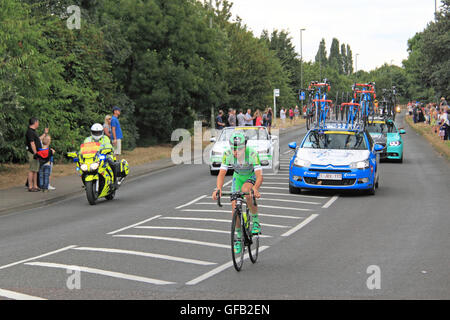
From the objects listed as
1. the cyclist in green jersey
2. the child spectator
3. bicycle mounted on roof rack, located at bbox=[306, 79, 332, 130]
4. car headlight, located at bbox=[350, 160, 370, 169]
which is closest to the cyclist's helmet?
the cyclist in green jersey

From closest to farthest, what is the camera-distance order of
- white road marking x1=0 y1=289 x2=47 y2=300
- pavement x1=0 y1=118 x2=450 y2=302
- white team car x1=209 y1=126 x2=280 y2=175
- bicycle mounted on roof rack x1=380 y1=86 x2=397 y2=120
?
white road marking x1=0 y1=289 x2=47 y2=300 < pavement x1=0 y1=118 x2=450 y2=302 < white team car x1=209 y1=126 x2=280 y2=175 < bicycle mounted on roof rack x1=380 y1=86 x2=397 y2=120

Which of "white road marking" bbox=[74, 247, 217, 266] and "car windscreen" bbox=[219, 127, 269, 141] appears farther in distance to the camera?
"car windscreen" bbox=[219, 127, 269, 141]

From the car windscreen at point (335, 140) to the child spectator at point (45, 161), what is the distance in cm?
645

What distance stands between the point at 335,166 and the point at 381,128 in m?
11.1

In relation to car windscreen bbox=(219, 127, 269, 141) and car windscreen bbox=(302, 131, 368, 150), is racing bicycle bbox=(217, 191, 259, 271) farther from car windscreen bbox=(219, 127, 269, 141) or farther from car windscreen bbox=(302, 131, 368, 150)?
car windscreen bbox=(219, 127, 269, 141)

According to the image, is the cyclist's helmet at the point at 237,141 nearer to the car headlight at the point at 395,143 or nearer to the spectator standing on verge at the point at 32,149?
the spectator standing on verge at the point at 32,149

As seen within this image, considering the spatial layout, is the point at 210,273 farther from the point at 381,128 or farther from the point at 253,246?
the point at 381,128

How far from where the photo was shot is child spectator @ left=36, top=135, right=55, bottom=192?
17906 mm

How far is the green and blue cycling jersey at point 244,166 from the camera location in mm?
9316

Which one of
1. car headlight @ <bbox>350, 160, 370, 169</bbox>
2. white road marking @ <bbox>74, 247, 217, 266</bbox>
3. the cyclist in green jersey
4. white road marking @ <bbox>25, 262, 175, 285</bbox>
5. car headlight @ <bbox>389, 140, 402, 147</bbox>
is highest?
the cyclist in green jersey

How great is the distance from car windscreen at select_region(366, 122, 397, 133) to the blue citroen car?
8989 mm

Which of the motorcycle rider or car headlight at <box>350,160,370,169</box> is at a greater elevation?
the motorcycle rider

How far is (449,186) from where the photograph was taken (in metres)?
18.8
